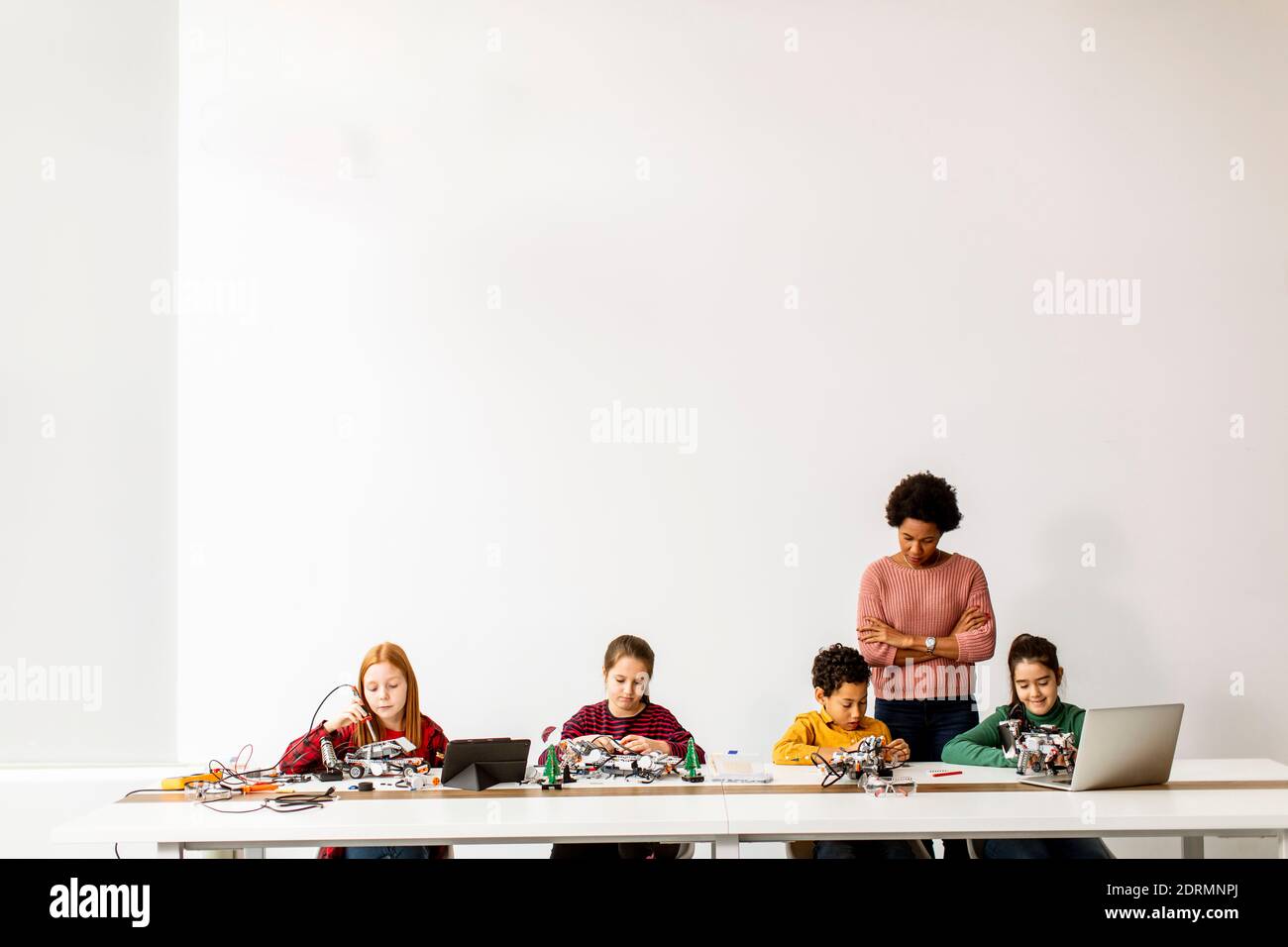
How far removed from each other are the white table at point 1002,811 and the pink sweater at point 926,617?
73 centimetres

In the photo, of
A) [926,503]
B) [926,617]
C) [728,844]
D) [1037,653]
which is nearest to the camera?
[728,844]

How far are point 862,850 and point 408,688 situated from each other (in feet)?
4.83

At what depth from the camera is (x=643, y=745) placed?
11.0 feet

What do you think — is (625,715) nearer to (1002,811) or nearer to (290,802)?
(290,802)

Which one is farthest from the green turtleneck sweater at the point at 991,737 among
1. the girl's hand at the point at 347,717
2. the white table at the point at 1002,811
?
the girl's hand at the point at 347,717

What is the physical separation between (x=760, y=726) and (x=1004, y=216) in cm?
242

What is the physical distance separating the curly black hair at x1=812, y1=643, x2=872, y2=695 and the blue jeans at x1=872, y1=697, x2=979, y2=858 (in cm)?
40

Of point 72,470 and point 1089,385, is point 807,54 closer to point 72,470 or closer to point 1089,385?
point 1089,385

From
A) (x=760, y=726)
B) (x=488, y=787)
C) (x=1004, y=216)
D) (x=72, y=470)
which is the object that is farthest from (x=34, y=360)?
(x=1004, y=216)

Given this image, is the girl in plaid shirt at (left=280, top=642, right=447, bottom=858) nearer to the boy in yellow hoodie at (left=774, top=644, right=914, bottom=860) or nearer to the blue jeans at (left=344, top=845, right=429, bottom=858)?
the blue jeans at (left=344, top=845, right=429, bottom=858)

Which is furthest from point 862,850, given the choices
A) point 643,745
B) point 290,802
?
point 290,802

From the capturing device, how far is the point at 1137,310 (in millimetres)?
4707

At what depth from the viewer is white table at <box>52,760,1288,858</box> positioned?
262cm

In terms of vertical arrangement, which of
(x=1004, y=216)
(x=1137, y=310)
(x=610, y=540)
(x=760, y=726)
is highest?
(x=1004, y=216)
